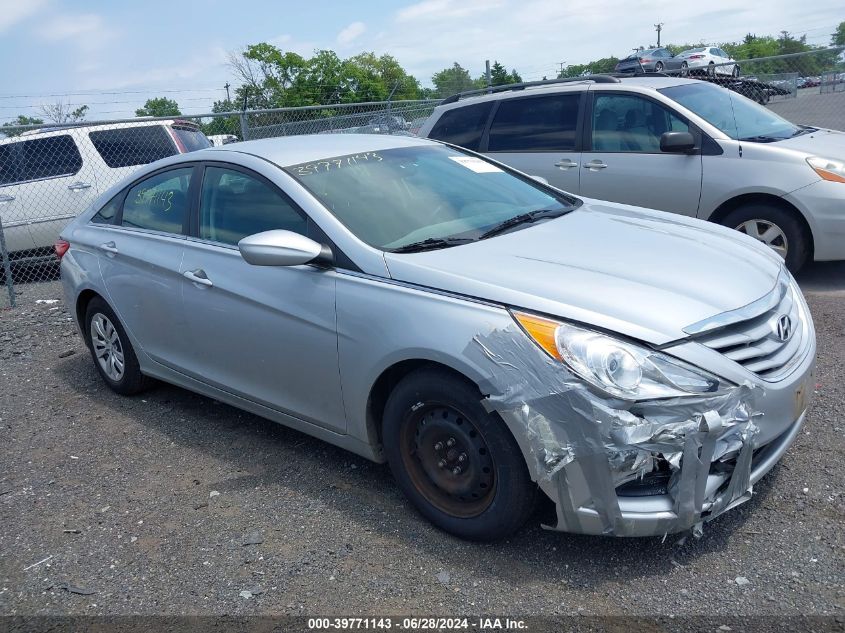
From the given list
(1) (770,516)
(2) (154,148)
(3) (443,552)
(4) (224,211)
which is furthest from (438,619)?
(2) (154,148)

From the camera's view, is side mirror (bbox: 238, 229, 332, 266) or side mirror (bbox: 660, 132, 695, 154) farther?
side mirror (bbox: 660, 132, 695, 154)

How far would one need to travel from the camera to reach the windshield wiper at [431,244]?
3.52m

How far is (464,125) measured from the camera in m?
8.02

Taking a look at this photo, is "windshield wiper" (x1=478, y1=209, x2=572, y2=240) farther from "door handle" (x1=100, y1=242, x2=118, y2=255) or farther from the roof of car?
"door handle" (x1=100, y1=242, x2=118, y2=255)

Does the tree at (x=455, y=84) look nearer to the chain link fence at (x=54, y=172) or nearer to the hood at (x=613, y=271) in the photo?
the chain link fence at (x=54, y=172)

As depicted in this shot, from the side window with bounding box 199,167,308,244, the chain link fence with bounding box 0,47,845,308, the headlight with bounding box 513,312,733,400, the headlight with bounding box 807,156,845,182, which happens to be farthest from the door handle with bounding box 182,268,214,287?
the chain link fence with bounding box 0,47,845,308

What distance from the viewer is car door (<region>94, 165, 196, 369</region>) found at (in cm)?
445

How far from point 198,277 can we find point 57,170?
255 inches

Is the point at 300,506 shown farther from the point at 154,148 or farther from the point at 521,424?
the point at 154,148

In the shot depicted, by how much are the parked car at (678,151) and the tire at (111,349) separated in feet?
13.6

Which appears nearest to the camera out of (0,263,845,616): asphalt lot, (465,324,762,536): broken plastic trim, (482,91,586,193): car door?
(465,324,762,536): broken plastic trim

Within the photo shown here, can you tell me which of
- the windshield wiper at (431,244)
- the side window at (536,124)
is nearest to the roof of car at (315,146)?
the windshield wiper at (431,244)

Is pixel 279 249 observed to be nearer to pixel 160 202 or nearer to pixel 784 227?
pixel 160 202

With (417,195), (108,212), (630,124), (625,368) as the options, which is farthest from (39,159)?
(625,368)
